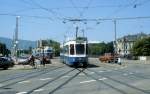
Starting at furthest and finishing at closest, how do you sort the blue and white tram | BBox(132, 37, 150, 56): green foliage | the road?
BBox(132, 37, 150, 56): green foliage, the blue and white tram, the road

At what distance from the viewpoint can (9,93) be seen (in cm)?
1884

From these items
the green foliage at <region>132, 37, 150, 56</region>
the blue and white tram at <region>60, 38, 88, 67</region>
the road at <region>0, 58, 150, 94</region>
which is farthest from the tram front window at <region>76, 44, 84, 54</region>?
the green foliage at <region>132, 37, 150, 56</region>

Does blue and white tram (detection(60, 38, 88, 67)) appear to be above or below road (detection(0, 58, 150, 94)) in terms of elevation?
above

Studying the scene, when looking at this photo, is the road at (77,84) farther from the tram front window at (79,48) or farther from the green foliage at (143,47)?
the green foliage at (143,47)

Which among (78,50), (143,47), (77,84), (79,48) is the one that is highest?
(143,47)

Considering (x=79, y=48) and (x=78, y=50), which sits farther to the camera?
(x=78, y=50)

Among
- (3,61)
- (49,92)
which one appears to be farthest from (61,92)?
(3,61)

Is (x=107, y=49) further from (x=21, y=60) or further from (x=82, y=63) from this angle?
(x=82, y=63)

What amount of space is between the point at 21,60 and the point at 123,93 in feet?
174

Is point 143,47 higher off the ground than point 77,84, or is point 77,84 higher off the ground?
point 143,47

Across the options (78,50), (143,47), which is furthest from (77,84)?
(143,47)

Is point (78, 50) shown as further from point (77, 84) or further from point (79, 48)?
point (77, 84)

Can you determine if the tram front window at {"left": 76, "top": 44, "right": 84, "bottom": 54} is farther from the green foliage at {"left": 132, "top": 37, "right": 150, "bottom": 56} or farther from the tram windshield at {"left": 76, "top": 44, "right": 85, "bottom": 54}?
the green foliage at {"left": 132, "top": 37, "right": 150, "bottom": 56}

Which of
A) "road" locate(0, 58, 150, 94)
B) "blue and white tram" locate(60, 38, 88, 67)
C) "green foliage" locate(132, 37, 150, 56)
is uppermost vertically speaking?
"green foliage" locate(132, 37, 150, 56)
